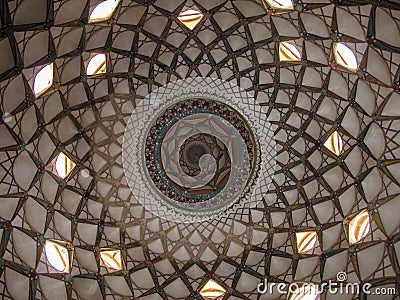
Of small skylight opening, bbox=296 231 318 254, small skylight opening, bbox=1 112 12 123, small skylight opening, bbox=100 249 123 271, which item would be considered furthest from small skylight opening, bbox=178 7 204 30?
small skylight opening, bbox=100 249 123 271

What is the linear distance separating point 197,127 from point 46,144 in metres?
6.96

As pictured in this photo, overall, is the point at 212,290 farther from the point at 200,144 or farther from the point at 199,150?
the point at 200,144

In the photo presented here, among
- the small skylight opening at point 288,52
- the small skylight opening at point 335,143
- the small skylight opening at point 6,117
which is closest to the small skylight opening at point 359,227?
the small skylight opening at point 335,143

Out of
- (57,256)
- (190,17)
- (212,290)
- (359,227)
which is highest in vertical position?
(190,17)

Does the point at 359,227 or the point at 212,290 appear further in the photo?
the point at 212,290

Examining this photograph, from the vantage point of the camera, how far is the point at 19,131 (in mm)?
18422

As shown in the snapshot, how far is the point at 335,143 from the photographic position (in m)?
20.9

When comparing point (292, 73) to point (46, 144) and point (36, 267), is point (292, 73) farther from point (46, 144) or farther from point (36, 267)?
point (36, 267)

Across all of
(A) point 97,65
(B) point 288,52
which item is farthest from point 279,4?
(A) point 97,65

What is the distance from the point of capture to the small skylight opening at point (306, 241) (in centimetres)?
2158

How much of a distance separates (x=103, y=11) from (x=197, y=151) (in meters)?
8.13

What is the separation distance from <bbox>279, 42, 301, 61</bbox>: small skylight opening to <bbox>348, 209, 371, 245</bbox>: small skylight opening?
6.38m

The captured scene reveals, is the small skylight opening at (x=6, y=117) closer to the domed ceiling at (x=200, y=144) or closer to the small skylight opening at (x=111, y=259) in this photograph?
the domed ceiling at (x=200, y=144)

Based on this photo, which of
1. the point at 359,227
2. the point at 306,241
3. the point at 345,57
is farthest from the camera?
the point at 306,241
